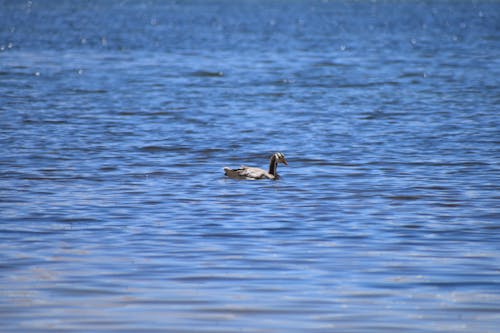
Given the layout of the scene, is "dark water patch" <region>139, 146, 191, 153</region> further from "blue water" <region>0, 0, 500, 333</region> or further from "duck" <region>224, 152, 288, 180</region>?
"duck" <region>224, 152, 288, 180</region>

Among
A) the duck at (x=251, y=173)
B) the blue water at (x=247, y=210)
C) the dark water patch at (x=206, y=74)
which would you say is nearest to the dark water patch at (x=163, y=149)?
the blue water at (x=247, y=210)

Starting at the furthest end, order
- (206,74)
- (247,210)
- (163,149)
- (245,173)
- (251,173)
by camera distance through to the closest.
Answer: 1. (206,74)
2. (163,149)
3. (251,173)
4. (245,173)
5. (247,210)

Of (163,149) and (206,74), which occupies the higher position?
(206,74)

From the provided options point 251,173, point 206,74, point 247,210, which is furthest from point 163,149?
point 206,74

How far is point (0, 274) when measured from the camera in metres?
10.8

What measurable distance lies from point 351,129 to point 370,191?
9.82 metres

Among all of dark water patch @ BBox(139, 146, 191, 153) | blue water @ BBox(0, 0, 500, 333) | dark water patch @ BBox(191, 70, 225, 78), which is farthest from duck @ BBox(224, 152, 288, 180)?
dark water patch @ BBox(191, 70, 225, 78)

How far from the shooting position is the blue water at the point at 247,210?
9484 millimetres

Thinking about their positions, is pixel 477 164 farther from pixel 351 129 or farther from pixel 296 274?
pixel 296 274

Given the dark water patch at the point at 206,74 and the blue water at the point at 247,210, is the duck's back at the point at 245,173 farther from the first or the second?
the dark water patch at the point at 206,74

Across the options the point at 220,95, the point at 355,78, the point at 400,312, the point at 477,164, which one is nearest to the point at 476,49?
the point at 355,78

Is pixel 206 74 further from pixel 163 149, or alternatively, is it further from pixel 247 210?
pixel 247 210

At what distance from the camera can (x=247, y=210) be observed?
1518cm

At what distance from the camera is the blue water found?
31.1 feet
